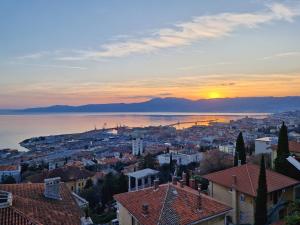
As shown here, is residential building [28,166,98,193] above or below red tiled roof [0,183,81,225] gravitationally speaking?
below

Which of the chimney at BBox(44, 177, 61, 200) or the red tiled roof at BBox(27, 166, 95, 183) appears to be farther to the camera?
the red tiled roof at BBox(27, 166, 95, 183)

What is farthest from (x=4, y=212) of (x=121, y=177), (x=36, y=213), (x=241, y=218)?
(x=121, y=177)

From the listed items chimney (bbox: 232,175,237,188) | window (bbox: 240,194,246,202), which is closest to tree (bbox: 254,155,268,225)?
window (bbox: 240,194,246,202)

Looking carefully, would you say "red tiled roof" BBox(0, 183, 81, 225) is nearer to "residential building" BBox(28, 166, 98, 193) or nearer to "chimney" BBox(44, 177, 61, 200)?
"chimney" BBox(44, 177, 61, 200)

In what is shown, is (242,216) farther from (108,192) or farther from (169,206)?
(108,192)

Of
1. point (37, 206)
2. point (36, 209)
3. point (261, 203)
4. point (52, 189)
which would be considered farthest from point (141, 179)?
point (36, 209)

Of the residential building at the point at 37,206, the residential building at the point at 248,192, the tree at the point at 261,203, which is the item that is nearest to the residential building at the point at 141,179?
the residential building at the point at 248,192

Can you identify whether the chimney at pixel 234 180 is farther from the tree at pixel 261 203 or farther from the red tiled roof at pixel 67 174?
the red tiled roof at pixel 67 174
